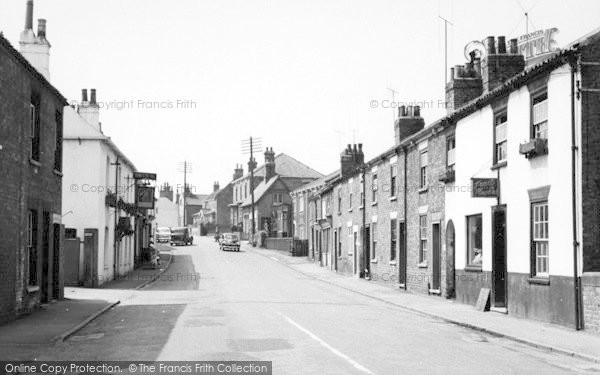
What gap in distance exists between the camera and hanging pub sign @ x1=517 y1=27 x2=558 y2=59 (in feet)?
72.8

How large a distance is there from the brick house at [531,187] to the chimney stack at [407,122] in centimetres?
801

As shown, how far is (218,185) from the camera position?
134125mm

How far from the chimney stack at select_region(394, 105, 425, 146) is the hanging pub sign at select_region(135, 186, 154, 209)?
49.9 ft

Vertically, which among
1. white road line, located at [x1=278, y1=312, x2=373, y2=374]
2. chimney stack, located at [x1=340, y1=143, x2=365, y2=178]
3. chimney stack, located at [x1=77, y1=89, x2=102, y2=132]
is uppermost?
chimney stack, located at [x1=77, y1=89, x2=102, y2=132]

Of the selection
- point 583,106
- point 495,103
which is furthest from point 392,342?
point 495,103

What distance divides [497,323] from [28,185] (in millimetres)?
12201

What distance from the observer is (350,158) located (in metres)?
45.9

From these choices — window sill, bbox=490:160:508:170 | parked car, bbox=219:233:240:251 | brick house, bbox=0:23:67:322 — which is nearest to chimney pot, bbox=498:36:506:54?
window sill, bbox=490:160:508:170

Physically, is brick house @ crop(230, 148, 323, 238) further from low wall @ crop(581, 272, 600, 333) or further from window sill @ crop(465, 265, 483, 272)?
low wall @ crop(581, 272, 600, 333)

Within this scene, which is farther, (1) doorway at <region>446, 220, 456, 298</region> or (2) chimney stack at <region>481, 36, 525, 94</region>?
(1) doorway at <region>446, 220, 456, 298</region>

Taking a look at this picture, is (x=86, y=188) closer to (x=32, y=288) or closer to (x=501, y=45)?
(x=32, y=288)

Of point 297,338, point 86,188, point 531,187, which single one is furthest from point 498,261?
point 86,188

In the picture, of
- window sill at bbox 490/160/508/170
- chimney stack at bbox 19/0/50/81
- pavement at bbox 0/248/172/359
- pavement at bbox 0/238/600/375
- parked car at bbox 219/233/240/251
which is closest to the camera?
pavement at bbox 0/238/600/375

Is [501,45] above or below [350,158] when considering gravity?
above
